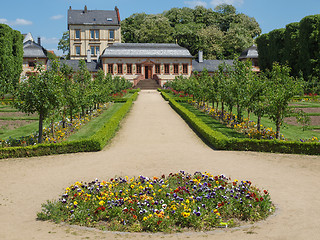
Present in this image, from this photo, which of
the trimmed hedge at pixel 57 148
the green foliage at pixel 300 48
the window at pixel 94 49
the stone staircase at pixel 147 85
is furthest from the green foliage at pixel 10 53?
the green foliage at pixel 300 48

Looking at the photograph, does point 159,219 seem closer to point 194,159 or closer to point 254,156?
point 194,159

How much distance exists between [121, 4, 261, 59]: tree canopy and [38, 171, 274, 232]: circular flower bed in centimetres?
6122

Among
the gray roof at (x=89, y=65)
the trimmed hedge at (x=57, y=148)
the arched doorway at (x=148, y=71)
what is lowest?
the trimmed hedge at (x=57, y=148)

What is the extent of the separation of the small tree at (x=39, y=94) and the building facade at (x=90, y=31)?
58.3m

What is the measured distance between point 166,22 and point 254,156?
211 feet

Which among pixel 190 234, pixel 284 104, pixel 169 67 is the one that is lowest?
pixel 190 234

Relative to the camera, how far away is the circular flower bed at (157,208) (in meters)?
6.95

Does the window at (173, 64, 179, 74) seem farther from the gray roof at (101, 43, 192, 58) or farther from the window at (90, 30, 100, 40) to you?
the window at (90, 30, 100, 40)

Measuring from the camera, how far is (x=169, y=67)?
6056 centimetres

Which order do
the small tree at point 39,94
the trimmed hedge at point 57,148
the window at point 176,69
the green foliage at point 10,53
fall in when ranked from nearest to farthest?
the trimmed hedge at point 57,148 → the small tree at point 39,94 → the green foliage at point 10,53 → the window at point 176,69

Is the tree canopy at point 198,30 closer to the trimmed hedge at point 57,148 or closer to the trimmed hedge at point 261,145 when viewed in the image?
the trimmed hedge at point 261,145

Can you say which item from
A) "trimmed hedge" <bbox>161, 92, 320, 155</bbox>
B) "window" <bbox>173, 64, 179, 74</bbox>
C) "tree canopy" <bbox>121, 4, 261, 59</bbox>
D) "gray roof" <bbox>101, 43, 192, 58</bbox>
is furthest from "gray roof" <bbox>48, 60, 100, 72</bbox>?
"trimmed hedge" <bbox>161, 92, 320, 155</bbox>

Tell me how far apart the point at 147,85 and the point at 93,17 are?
2482 cm

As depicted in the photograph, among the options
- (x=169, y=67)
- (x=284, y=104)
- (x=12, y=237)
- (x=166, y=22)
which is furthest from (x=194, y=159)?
(x=166, y=22)
